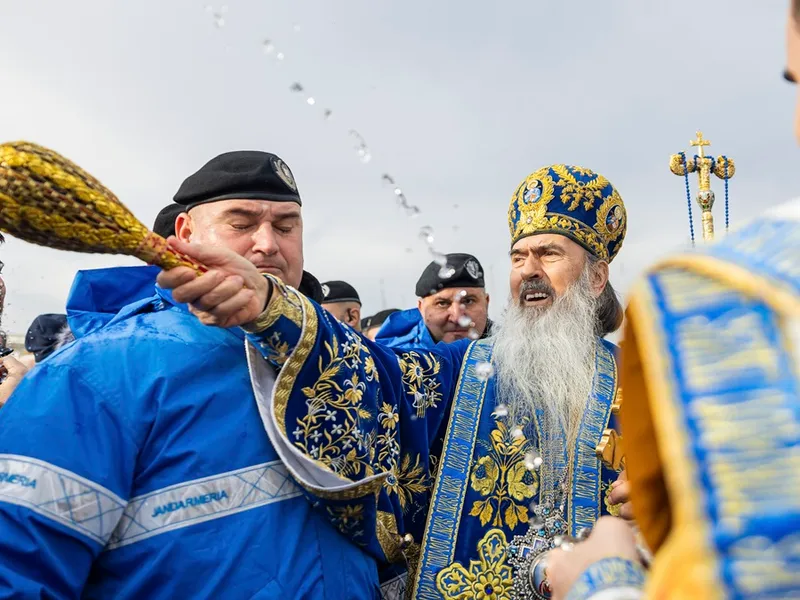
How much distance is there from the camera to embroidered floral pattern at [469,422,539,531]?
126 inches

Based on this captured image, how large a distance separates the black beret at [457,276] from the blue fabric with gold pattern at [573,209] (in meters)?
2.91

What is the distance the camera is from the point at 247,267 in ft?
7.32

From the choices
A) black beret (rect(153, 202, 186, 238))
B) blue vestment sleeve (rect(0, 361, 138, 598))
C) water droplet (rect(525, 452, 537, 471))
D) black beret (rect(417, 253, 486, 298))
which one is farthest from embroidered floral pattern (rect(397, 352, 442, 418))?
black beret (rect(417, 253, 486, 298))

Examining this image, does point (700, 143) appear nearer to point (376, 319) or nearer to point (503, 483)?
point (503, 483)

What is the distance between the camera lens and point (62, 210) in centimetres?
179

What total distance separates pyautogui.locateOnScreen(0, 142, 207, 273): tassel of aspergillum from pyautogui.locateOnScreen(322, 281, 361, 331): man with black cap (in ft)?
23.2

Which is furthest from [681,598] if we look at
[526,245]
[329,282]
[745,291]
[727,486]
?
[329,282]

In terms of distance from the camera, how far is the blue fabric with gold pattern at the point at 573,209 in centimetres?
411

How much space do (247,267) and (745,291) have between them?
156 cm

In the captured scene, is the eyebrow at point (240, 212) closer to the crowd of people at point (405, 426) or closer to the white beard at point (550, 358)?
the crowd of people at point (405, 426)

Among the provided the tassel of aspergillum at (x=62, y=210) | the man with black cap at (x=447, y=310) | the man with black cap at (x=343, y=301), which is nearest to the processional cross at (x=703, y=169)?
the tassel of aspergillum at (x=62, y=210)

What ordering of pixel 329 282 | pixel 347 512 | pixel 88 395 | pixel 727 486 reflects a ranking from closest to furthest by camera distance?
pixel 727 486, pixel 88 395, pixel 347 512, pixel 329 282

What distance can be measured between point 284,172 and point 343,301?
6460 mm

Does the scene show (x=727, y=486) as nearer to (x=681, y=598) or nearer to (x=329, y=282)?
(x=681, y=598)
